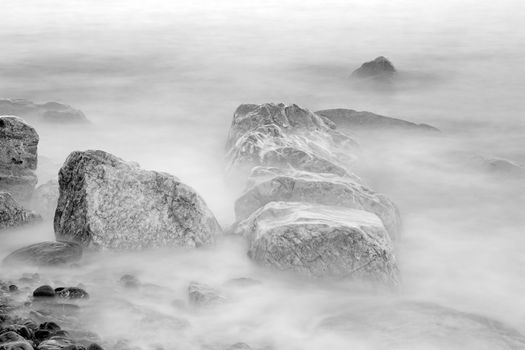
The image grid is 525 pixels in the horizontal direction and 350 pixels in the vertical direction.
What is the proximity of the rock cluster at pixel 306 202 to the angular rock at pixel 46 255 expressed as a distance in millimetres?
2192

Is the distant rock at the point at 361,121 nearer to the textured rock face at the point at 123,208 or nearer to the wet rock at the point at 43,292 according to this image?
the textured rock face at the point at 123,208

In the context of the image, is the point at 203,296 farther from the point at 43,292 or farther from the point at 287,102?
the point at 287,102

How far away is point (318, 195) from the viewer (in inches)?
405

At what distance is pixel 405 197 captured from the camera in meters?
13.3

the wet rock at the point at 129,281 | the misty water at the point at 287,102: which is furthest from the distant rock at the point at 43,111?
the wet rock at the point at 129,281

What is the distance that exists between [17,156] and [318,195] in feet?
14.5

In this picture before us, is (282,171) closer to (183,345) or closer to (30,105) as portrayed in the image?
(183,345)

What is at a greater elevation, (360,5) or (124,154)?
(360,5)

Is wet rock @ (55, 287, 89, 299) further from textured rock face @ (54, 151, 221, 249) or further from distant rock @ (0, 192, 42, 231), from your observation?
distant rock @ (0, 192, 42, 231)

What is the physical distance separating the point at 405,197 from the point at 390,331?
5867 mm

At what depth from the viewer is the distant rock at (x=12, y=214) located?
32.1 ft

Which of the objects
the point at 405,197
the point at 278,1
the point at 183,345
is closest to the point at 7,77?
the point at 405,197

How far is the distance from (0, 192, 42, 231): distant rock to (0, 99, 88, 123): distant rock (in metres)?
7.92

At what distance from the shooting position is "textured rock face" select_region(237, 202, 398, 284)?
8.68 meters
